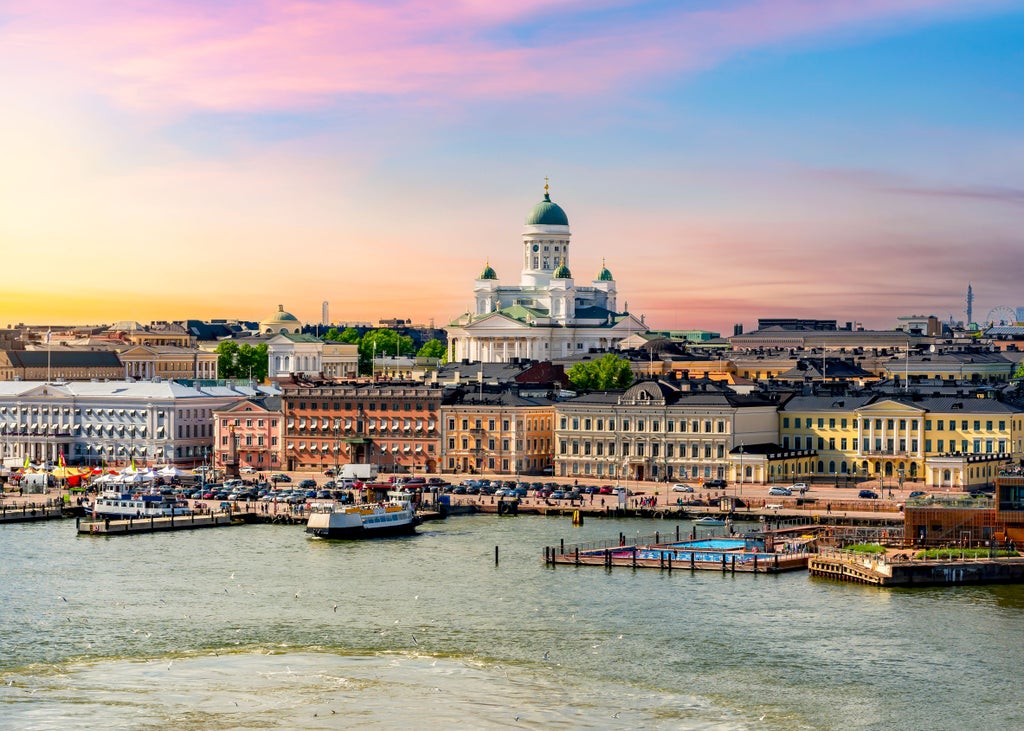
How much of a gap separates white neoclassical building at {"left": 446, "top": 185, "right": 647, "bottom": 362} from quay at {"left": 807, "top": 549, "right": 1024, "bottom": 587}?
90305 millimetres

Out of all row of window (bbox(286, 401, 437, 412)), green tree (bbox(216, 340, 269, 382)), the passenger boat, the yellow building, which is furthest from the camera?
green tree (bbox(216, 340, 269, 382))

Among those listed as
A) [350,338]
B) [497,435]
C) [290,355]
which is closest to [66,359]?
[290,355]

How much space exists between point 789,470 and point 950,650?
41599 mm

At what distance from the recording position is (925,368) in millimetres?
129000

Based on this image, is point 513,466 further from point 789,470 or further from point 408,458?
point 789,470

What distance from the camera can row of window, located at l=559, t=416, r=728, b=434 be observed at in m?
88.6

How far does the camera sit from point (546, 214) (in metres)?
168

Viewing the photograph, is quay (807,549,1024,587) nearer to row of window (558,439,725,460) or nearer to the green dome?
row of window (558,439,725,460)

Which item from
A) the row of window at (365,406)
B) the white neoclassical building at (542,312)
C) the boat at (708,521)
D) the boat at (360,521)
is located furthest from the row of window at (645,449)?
the white neoclassical building at (542,312)

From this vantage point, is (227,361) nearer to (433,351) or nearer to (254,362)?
(254,362)

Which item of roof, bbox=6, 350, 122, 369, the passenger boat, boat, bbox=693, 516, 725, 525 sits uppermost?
roof, bbox=6, 350, 122, 369

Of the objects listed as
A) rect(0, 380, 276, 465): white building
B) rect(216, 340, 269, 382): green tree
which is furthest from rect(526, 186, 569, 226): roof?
rect(0, 380, 276, 465): white building

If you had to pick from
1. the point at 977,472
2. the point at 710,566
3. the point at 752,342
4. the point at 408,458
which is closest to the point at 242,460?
the point at 408,458

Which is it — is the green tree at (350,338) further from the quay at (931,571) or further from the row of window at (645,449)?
the quay at (931,571)
